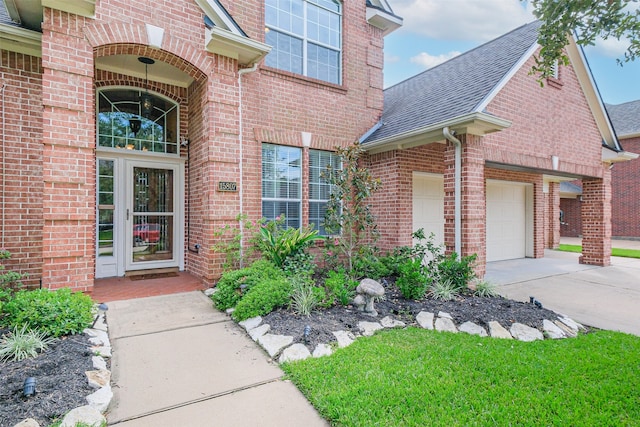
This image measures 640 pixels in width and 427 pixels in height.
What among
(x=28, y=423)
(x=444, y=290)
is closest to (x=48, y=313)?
(x=28, y=423)

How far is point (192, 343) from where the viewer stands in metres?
3.84

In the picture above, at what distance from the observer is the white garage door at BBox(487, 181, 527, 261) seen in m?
10.4

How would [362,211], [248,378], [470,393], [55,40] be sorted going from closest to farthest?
[470,393]
[248,378]
[55,40]
[362,211]

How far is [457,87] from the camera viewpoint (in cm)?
746

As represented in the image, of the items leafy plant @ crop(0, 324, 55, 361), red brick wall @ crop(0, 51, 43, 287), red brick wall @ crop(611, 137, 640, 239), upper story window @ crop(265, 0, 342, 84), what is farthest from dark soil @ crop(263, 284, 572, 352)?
red brick wall @ crop(611, 137, 640, 239)

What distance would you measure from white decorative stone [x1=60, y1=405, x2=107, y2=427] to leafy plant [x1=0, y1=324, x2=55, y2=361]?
1.14 m

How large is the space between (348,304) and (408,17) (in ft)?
25.0

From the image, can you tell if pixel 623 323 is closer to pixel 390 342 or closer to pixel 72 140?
pixel 390 342

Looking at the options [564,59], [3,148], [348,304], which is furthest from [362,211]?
[3,148]

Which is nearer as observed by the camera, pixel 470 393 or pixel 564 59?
pixel 470 393

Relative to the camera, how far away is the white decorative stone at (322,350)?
354 cm

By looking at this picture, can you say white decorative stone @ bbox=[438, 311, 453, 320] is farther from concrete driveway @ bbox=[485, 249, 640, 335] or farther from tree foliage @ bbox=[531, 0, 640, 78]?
tree foliage @ bbox=[531, 0, 640, 78]

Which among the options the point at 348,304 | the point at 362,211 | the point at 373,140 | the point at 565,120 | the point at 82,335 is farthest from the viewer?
the point at 565,120

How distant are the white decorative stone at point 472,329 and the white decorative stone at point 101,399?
3981 mm
